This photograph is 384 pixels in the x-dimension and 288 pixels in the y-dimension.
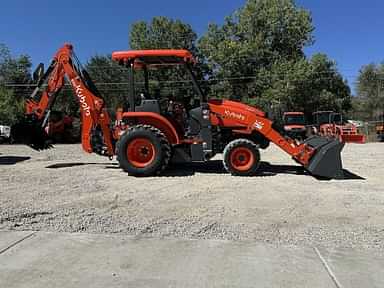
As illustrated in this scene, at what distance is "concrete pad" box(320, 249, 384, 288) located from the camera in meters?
3.79

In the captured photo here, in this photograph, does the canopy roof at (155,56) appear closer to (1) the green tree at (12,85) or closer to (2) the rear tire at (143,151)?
(2) the rear tire at (143,151)

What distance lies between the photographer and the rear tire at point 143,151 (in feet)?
31.8

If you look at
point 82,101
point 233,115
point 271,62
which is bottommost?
point 233,115

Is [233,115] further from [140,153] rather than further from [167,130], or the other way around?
[140,153]

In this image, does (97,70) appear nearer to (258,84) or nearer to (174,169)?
(258,84)

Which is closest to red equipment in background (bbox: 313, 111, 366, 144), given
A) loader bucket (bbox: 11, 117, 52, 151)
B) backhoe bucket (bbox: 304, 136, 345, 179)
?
backhoe bucket (bbox: 304, 136, 345, 179)

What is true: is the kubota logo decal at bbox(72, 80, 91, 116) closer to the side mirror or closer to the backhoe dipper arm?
the backhoe dipper arm

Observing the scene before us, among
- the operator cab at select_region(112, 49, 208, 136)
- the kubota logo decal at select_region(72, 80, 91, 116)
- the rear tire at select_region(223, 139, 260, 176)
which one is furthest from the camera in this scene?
the kubota logo decal at select_region(72, 80, 91, 116)

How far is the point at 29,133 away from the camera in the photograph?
1105 cm

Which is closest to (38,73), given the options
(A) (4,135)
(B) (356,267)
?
(B) (356,267)

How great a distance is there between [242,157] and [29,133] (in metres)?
5.48

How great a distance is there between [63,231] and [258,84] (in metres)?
39.1

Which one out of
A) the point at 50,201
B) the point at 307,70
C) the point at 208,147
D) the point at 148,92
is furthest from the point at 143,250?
the point at 307,70

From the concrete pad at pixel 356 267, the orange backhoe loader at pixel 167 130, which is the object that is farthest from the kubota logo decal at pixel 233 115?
the concrete pad at pixel 356 267
